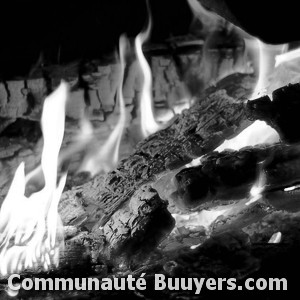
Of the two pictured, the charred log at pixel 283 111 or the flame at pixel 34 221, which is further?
the charred log at pixel 283 111

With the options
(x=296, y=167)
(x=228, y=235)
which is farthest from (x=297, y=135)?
(x=228, y=235)

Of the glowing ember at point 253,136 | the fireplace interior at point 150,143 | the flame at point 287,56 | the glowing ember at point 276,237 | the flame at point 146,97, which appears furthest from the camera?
the flame at point 146,97

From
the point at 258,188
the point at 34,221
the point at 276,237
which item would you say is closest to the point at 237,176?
the point at 258,188

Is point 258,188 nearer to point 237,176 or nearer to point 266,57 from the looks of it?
point 237,176

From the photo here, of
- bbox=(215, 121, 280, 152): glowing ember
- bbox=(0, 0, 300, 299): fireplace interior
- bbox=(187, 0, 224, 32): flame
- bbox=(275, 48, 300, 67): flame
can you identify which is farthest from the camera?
bbox=(187, 0, 224, 32): flame

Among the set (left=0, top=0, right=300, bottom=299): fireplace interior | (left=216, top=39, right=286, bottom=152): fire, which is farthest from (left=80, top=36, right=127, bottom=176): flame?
(left=216, top=39, right=286, bottom=152): fire

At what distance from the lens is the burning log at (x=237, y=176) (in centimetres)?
217

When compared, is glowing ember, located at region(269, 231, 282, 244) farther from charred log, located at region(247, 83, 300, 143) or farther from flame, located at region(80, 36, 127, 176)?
flame, located at region(80, 36, 127, 176)

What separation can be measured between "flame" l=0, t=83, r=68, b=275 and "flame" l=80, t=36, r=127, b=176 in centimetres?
45

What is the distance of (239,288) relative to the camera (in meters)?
1.67

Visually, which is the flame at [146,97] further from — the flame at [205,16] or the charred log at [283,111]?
the charred log at [283,111]

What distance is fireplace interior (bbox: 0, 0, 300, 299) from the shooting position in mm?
1996

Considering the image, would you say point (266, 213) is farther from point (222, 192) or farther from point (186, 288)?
point (186, 288)

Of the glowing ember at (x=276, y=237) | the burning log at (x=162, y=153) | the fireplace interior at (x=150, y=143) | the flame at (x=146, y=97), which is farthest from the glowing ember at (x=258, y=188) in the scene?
the flame at (x=146, y=97)
